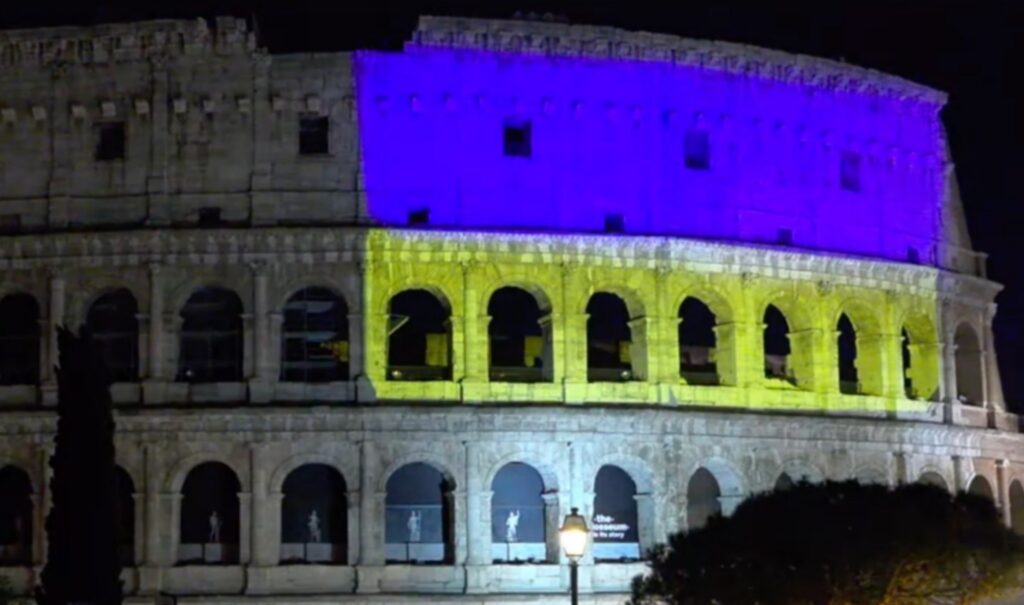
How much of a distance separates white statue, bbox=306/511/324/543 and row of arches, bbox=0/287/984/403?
8.94ft

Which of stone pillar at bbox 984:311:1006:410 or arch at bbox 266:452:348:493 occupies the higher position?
stone pillar at bbox 984:311:1006:410

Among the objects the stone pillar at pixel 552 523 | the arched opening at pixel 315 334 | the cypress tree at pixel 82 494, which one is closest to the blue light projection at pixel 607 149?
the arched opening at pixel 315 334

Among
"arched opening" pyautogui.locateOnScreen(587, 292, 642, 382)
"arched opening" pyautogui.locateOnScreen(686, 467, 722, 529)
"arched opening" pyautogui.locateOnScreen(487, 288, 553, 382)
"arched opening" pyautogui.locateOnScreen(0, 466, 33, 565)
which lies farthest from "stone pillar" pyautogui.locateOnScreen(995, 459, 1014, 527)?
"arched opening" pyautogui.locateOnScreen(0, 466, 33, 565)

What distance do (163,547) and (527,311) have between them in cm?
995

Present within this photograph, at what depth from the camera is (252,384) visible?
123 feet

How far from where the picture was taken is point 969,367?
45500mm

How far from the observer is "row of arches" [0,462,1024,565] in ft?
123

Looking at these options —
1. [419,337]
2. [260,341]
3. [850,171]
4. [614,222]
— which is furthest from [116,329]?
[850,171]

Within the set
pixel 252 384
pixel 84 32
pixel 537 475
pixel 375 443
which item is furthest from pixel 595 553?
pixel 84 32

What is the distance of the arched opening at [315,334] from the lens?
3803 centimetres

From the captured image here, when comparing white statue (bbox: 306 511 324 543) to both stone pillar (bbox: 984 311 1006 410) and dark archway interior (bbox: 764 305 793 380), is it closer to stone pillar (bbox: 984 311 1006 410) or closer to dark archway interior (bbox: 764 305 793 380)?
dark archway interior (bbox: 764 305 793 380)

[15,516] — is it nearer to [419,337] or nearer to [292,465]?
[292,465]

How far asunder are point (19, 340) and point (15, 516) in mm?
3551

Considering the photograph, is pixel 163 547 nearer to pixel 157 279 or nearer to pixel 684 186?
pixel 157 279
